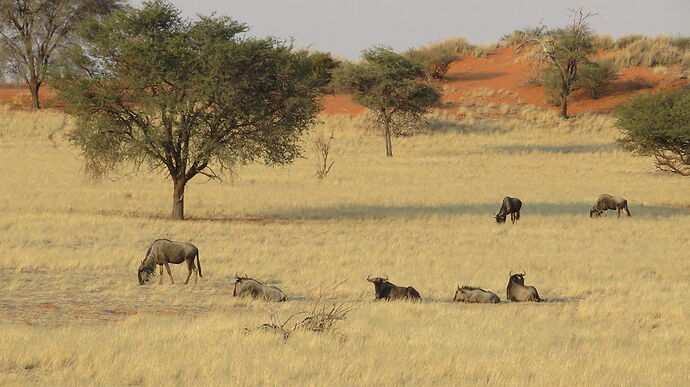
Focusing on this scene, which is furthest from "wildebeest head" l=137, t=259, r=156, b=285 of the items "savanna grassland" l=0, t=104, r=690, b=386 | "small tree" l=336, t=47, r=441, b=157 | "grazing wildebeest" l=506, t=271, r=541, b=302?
"small tree" l=336, t=47, r=441, b=157

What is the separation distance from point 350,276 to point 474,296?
3.82 m

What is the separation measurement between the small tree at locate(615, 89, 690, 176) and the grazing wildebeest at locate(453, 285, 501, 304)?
84.7ft

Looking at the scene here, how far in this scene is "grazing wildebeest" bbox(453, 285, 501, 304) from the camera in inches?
660

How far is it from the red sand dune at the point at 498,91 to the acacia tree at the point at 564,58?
2.57 metres

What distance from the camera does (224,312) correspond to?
15141 millimetres

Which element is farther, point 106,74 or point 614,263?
point 106,74

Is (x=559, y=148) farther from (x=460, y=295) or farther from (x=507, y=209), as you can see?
(x=460, y=295)

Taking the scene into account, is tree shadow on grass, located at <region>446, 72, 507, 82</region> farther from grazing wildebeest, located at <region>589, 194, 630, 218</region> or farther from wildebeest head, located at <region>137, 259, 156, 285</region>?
wildebeest head, located at <region>137, 259, 156, 285</region>

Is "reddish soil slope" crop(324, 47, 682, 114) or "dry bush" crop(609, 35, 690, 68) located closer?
"reddish soil slope" crop(324, 47, 682, 114)

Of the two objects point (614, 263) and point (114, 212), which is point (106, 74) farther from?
point (614, 263)

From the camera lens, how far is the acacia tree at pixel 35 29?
68.0m

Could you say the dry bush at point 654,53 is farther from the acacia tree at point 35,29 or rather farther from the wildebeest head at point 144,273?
the wildebeest head at point 144,273

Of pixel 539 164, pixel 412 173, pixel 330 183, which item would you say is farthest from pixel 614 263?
pixel 539 164

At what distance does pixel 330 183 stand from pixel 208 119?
14715mm
